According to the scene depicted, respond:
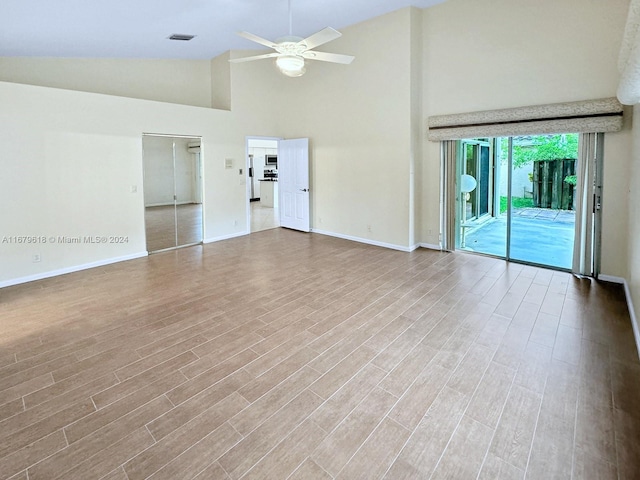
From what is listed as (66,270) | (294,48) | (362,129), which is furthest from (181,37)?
(66,270)

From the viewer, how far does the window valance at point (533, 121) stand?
4254 mm

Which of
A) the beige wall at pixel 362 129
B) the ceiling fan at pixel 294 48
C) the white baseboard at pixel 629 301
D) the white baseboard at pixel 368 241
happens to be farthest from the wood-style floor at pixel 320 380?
the ceiling fan at pixel 294 48

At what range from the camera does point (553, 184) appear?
5.30 m

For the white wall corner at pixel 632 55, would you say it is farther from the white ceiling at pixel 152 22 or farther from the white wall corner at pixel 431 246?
the white ceiling at pixel 152 22

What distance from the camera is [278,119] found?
8.11m

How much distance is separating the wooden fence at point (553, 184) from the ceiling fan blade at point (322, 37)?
3.74 meters

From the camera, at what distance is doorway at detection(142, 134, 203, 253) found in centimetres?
621

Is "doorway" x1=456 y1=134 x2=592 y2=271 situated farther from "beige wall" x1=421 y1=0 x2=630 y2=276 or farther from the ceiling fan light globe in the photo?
Result: the ceiling fan light globe

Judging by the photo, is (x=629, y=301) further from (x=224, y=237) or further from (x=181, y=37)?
(x=181, y=37)

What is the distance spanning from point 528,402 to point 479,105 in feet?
14.9

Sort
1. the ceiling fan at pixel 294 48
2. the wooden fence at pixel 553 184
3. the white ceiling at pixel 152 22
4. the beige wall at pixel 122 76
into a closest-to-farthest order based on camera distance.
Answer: the ceiling fan at pixel 294 48, the white ceiling at pixel 152 22, the wooden fence at pixel 553 184, the beige wall at pixel 122 76

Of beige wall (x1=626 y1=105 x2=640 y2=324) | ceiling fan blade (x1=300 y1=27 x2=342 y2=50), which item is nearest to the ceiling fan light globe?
ceiling fan blade (x1=300 y1=27 x2=342 y2=50)

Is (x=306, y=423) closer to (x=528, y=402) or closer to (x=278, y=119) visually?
(x=528, y=402)

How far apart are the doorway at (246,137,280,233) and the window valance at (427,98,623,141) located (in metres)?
5.26
